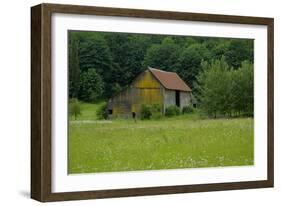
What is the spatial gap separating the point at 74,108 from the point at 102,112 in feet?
1.18

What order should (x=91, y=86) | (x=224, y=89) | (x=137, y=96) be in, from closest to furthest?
(x=91, y=86) → (x=137, y=96) → (x=224, y=89)

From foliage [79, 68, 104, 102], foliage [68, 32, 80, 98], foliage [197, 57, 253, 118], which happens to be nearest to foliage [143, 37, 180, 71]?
foliage [197, 57, 253, 118]

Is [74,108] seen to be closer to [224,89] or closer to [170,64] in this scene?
[170,64]

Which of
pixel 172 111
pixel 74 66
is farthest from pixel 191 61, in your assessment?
pixel 74 66

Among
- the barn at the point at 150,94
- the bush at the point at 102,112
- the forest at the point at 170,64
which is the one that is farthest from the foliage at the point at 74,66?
the barn at the point at 150,94

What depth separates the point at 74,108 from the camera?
306 inches

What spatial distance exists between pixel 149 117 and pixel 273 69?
68.7 inches

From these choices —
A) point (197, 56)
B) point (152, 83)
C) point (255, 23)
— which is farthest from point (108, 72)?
point (255, 23)

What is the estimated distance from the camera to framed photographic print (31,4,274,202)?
7.61 metres

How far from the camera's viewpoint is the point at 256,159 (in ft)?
29.1

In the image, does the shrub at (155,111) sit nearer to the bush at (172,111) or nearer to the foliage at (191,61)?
the bush at (172,111)

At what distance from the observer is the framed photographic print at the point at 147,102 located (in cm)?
761

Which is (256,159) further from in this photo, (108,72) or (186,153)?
(108,72)

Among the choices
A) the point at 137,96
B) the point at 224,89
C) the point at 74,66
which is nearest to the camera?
the point at 74,66
